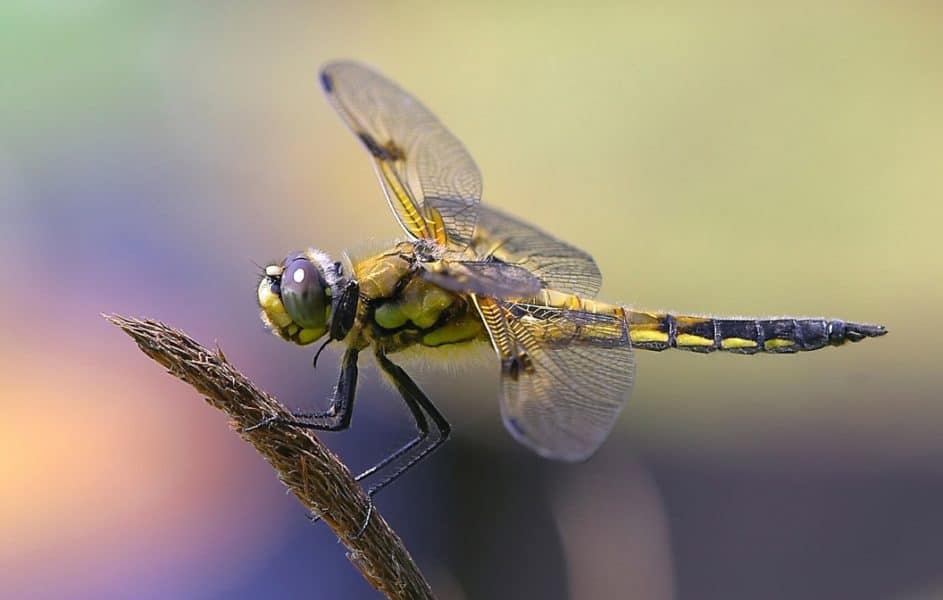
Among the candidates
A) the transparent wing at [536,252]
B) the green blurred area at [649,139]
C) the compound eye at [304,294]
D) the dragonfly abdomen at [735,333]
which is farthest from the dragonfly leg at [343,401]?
the green blurred area at [649,139]

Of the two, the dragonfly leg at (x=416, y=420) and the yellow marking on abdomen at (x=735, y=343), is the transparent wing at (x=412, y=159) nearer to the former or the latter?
the dragonfly leg at (x=416, y=420)

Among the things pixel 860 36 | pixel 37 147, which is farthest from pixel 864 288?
pixel 37 147

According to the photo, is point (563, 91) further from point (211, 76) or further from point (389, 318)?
point (389, 318)

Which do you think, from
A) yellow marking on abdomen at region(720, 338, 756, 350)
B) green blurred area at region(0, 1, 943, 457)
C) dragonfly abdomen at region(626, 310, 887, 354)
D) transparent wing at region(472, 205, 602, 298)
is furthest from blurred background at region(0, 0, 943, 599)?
yellow marking on abdomen at region(720, 338, 756, 350)

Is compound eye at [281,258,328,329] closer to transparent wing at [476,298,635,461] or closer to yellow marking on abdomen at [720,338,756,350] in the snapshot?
transparent wing at [476,298,635,461]

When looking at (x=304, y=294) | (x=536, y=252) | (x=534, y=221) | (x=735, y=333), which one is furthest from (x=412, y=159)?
(x=534, y=221)

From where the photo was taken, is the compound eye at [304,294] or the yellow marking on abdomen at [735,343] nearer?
the compound eye at [304,294]
